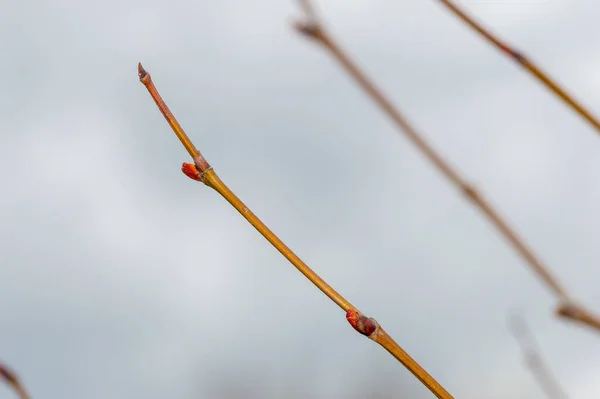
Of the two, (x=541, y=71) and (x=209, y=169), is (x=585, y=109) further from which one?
(x=209, y=169)

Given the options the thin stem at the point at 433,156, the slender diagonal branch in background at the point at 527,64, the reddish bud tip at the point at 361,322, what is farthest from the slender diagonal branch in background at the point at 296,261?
the slender diagonal branch in background at the point at 527,64

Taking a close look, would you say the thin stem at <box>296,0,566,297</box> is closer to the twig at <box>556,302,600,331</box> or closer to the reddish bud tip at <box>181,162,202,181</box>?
the twig at <box>556,302,600,331</box>

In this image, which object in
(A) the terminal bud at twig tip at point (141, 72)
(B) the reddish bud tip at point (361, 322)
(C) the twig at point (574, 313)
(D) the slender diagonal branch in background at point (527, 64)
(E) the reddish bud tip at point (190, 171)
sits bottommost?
(C) the twig at point (574, 313)

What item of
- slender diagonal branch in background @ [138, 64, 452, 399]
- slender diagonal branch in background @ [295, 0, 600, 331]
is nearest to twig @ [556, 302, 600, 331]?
slender diagonal branch in background @ [295, 0, 600, 331]

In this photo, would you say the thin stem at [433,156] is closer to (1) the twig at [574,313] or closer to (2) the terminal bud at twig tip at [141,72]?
(1) the twig at [574,313]

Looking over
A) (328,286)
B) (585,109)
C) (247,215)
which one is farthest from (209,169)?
(585,109)

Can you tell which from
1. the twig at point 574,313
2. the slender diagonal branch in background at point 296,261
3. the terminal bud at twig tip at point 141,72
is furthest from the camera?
the terminal bud at twig tip at point 141,72

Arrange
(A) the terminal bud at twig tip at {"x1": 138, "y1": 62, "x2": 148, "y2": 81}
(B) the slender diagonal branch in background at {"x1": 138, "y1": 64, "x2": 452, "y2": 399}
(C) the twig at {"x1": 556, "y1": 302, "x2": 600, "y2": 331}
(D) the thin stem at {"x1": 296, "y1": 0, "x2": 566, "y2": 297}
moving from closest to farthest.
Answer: (C) the twig at {"x1": 556, "y1": 302, "x2": 600, "y2": 331}
(D) the thin stem at {"x1": 296, "y1": 0, "x2": 566, "y2": 297}
(B) the slender diagonal branch in background at {"x1": 138, "y1": 64, "x2": 452, "y2": 399}
(A) the terminal bud at twig tip at {"x1": 138, "y1": 62, "x2": 148, "y2": 81}
